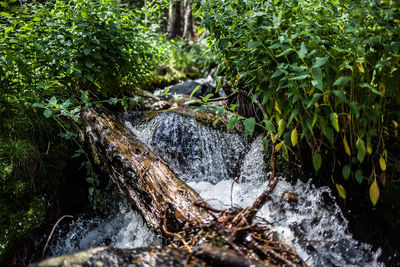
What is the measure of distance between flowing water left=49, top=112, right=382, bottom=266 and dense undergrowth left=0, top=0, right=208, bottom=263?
41 centimetres

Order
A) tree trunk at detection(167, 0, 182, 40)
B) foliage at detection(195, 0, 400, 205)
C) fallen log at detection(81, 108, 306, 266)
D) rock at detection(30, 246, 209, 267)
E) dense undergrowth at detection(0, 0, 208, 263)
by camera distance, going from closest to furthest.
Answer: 1. rock at detection(30, 246, 209, 267)
2. fallen log at detection(81, 108, 306, 266)
3. foliage at detection(195, 0, 400, 205)
4. dense undergrowth at detection(0, 0, 208, 263)
5. tree trunk at detection(167, 0, 182, 40)

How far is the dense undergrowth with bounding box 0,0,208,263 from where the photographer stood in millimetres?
2326

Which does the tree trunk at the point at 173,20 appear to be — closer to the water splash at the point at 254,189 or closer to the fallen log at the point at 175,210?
the water splash at the point at 254,189

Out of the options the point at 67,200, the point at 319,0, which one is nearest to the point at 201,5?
the point at 319,0

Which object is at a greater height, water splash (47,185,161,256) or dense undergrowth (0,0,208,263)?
dense undergrowth (0,0,208,263)

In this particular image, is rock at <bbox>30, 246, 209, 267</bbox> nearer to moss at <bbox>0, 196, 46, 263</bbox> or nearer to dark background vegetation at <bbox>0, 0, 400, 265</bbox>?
dark background vegetation at <bbox>0, 0, 400, 265</bbox>

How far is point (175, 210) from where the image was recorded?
1895 mm

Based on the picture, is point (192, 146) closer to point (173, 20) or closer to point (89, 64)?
point (89, 64)

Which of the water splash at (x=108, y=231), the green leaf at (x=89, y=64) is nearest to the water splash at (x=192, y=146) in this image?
the water splash at (x=108, y=231)

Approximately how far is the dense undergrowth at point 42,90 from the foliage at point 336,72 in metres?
1.53

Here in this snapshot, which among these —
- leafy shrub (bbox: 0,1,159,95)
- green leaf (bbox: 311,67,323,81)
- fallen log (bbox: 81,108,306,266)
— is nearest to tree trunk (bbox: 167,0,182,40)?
leafy shrub (bbox: 0,1,159,95)

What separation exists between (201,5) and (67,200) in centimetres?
252

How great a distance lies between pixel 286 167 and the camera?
2.43m

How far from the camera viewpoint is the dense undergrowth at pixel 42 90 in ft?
7.63
